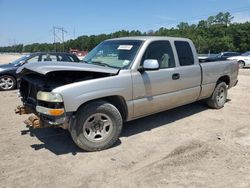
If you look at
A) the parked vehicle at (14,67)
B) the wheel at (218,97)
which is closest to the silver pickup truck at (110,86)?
the wheel at (218,97)

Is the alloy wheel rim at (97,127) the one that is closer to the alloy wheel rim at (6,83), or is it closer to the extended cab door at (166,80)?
the extended cab door at (166,80)

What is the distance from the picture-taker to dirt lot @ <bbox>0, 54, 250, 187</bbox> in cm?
361

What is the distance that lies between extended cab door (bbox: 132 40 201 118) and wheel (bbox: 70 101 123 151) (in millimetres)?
554

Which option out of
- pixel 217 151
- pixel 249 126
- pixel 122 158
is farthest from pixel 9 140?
pixel 249 126

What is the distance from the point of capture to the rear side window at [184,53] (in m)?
5.83

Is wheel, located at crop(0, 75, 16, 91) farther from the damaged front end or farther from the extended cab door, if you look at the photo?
the extended cab door

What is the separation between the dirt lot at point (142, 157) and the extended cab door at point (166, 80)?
592 millimetres

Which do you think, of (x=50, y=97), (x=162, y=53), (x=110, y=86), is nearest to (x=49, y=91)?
(x=50, y=97)

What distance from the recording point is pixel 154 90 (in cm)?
517

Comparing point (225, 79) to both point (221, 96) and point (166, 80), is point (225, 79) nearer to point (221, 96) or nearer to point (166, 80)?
point (221, 96)

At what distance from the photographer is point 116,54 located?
5.24 metres

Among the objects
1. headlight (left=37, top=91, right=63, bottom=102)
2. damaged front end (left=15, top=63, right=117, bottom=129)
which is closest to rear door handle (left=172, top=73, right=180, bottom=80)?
damaged front end (left=15, top=63, right=117, bottom=129)

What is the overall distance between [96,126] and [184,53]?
8.92ft

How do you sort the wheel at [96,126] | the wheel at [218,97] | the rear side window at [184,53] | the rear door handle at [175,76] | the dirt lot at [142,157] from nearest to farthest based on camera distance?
the dirt lot at [142,157] < the wheel at [96,126] < the rear door handle at [175,76] < the rear side window at [184,53] < the wheel at [218,97]
